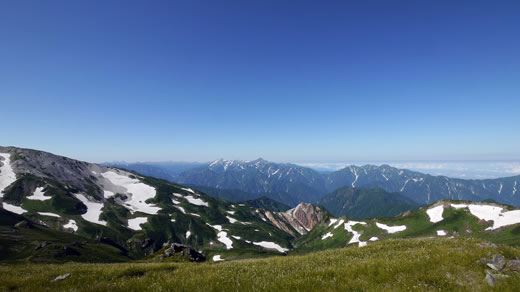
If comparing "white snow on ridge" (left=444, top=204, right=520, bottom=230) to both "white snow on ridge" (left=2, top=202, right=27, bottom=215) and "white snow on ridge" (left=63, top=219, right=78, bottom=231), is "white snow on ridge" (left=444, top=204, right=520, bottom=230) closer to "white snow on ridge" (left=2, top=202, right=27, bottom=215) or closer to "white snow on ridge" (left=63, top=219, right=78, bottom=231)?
"white snow on ridge" (left=63, top=219, right=78, bottom=231)

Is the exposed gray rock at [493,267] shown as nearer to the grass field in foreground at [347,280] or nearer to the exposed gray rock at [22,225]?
the grass field in foreground at [347,280]

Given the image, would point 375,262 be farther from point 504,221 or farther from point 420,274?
point 504,221

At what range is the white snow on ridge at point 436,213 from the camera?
12451 cm

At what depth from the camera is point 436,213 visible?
12850cm

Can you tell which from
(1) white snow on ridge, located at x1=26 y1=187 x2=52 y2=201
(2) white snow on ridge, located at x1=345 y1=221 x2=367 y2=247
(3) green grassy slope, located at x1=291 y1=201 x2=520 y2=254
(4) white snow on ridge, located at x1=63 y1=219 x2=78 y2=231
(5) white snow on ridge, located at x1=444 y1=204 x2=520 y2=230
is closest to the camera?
(3) green grassy slope, located at x1=291 y1=201 x2=520 y2=254

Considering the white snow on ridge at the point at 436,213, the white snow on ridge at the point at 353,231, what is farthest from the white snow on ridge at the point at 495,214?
the white snow on ridge at the point at 353,231

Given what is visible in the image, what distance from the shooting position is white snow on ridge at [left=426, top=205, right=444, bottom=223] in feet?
409

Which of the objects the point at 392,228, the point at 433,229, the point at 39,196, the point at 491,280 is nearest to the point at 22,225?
the point at 39,196

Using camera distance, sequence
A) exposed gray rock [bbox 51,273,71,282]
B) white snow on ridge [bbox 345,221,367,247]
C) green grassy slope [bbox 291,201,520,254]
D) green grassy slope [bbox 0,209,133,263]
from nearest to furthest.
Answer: exposed gray rock [bbox 51,273,71,282] → green grassy slope [bbox 0,209,133,263] → green grassy slope [bbox 291,201,520,254] → white snow on ridge [bbox 345,221,367,247]

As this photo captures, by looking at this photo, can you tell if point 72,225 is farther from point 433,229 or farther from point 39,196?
point 433,229

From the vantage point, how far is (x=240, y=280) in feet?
28.5

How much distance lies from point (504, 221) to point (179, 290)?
5822 inches

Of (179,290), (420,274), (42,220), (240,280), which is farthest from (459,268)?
(42,220)

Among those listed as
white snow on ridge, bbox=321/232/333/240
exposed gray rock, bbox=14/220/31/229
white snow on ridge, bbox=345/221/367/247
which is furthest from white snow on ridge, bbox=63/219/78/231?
white snow on ridge, bbox=345/221/367/247
